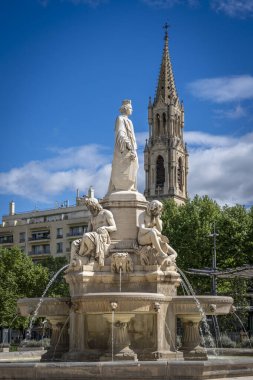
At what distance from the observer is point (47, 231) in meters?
96.4

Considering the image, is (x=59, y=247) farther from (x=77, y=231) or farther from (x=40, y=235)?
(x=40, y=235)

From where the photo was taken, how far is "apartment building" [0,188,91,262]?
93000mm

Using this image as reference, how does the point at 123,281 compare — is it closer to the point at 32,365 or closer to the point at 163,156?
the point at 32,365

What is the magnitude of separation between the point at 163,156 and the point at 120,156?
11695 cm

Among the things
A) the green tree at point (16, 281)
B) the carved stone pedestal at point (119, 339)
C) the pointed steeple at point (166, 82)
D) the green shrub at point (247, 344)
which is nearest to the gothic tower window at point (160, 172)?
the pointed steeple at point (166, 82)

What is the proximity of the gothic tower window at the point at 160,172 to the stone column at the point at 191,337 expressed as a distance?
380 feet

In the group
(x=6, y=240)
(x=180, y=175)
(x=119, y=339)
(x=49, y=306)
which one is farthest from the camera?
(x=180, y=175)

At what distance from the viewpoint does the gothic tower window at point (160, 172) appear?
137125mm

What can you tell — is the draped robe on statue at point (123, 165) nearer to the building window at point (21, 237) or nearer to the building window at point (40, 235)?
the building window at point (40, 235)

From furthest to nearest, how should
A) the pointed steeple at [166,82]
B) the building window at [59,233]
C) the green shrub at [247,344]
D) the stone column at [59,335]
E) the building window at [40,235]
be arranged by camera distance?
the pointed steeple at [166,82], the building window at [40,235], the building window at [59,233], the green shrub at [247,344], the stone column at [59,335]

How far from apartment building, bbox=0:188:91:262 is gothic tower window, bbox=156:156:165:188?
37780mm

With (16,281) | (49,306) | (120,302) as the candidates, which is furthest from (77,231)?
(120,302)

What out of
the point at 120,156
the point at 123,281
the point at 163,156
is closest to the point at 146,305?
the point at 123,281

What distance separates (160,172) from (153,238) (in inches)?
4687
